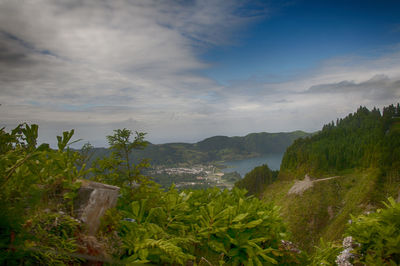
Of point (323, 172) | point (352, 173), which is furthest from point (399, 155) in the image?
point (323, 172)

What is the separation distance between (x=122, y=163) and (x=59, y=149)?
94 centimetres

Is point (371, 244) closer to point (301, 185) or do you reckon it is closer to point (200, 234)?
point (200, 234)

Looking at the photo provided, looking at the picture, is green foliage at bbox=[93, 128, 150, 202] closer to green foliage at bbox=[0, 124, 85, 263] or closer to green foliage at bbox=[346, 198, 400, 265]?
green foliage at bbox=[0, 124, 85, 263]

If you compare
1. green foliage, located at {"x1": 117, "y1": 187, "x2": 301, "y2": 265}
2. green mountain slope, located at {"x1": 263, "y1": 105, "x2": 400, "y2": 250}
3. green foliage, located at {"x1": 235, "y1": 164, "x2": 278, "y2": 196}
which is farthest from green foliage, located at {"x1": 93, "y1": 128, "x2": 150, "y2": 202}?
green foliage, located at {"x1": 235, "y1": 164, "x2": 278, "y2": 196}

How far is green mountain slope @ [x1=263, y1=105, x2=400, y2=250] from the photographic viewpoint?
248 ft

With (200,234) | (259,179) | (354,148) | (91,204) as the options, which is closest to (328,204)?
(259,179)

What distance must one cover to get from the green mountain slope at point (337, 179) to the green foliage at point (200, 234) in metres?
64.4

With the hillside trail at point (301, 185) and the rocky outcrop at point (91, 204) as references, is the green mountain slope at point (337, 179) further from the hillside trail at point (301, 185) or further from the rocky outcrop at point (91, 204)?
the rocky outcrop at point (91, 204)

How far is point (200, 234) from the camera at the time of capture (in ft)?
8.70

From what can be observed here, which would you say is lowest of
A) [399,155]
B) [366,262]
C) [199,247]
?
[399,155]

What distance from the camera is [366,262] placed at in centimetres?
292

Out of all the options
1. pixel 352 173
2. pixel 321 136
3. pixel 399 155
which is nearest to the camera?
pixel 399 155

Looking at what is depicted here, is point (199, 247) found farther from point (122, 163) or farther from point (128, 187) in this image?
point (122, 163)

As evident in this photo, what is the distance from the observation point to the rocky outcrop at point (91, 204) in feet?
7.36
